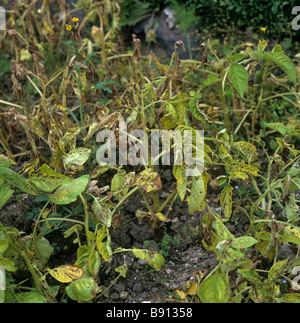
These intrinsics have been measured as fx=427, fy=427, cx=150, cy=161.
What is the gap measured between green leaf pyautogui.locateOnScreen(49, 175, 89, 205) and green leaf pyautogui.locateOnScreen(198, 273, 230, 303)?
567 mm

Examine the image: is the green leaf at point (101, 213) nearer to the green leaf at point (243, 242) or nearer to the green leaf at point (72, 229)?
the green leaf at point (72, 229)

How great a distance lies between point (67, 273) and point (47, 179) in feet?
1.15

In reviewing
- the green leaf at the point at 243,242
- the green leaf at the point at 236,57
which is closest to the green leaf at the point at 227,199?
the green leaf at the point at 243,242

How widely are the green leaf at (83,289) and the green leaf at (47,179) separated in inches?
14.2

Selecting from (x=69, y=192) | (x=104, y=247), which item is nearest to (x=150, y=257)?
(x=104, y=247)

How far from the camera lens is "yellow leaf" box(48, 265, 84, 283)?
1530 mm

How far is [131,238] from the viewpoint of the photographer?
2.02 metres

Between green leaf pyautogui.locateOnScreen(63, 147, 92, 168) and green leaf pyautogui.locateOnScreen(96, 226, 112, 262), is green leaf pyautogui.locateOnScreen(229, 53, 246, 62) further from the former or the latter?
green leaf pyautogui.locateOnScreen(96, 226, 112, 262)

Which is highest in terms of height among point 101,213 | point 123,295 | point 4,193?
point 4,193

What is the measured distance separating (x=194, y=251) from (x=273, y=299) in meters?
0.46

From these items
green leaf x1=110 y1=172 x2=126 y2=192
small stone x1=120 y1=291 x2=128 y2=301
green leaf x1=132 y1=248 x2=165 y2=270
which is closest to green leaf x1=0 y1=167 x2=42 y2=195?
green leaf x1=110 y1=172 x2=126 y2=192

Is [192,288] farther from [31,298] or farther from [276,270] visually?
[31,298]

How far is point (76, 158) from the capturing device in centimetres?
176
